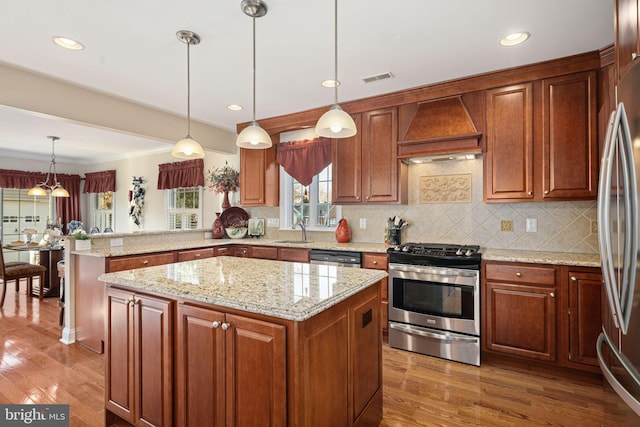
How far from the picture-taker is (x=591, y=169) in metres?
2.64

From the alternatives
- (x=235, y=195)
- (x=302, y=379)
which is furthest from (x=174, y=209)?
(x=302, y=379)

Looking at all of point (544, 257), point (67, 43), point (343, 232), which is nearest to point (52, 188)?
point (67, 43)

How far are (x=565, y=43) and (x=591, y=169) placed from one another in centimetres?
99

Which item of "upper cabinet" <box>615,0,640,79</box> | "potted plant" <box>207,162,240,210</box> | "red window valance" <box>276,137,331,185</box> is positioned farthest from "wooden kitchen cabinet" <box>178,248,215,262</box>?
"upper cabinet" <box>615,0,640,79</box>

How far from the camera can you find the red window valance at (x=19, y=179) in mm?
6371

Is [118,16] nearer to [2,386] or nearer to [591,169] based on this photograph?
[2,386]

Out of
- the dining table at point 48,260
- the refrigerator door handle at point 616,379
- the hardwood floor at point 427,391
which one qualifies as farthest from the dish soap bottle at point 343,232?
the dining table at point 48,260

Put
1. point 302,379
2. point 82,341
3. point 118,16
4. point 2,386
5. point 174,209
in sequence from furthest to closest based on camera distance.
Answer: point 174,209 → point 82,341 → point 2,386 → point 118,16 → point 302,379

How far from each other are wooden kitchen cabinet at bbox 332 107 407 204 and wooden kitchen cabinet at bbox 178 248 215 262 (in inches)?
65.2

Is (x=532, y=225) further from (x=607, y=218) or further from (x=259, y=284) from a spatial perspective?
(x=259, y=284)

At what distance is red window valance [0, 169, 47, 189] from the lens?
6371mm

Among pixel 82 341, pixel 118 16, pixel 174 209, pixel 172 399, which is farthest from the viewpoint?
pixel 174 209

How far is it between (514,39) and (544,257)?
1667 mm

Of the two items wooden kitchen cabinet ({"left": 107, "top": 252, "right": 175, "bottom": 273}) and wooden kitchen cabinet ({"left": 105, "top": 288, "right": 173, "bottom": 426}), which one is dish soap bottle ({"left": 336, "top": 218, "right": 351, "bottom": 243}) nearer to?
wooden kitchen cabinet ({"left": 107, "top": 252, "right": 175, "bottom": 273})
